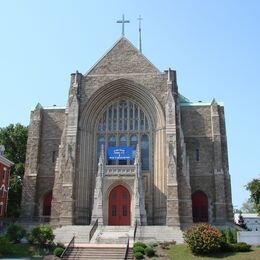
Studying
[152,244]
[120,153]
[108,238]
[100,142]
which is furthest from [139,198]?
[100,142]

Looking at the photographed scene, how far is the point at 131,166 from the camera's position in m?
36.2

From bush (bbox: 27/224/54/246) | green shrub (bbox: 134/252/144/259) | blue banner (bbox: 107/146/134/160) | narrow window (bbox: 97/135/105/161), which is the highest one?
narrow window (bbox: 97/135/105/161)

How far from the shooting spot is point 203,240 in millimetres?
25141

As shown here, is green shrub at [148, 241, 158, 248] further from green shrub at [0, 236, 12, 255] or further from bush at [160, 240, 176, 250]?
green shrub at [0, 236, 12, 255]

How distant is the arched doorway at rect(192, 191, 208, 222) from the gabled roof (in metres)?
12.5

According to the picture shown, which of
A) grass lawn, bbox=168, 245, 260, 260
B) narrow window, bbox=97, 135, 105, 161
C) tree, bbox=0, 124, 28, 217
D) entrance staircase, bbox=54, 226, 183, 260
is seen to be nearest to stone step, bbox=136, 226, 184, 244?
entrance staircase, bbox=54, 226, 183, 260

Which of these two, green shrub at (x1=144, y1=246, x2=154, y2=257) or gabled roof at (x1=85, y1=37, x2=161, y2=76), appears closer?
green shrub at (x1=144, y1=246, x2=154, y2=257)

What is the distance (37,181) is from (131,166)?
9734mm

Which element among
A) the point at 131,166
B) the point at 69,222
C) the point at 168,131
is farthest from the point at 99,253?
the point at 168,131

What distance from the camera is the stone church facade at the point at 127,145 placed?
35.5 meters

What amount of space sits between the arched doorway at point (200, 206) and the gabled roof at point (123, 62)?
12464mm

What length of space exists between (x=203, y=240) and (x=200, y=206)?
13.5 metres

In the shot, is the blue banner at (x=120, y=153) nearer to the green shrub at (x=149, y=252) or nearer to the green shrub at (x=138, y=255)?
the green shrub at (x=149, y=252)

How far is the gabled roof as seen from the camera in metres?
39.6
